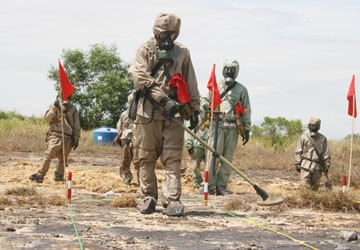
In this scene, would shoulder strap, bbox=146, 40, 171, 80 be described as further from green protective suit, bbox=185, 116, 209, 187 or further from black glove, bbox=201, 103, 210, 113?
green protective suit, bbox=185, 116, 209, 187

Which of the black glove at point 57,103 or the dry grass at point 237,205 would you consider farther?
the black glove at point 57,103

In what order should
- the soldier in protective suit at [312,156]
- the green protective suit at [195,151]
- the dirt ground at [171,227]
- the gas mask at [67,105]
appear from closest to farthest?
the dirt ground at [171,227] → the green protective suit at [195,151] → the soldier in protective suit at [312,156] → the gas mask at [67,105]

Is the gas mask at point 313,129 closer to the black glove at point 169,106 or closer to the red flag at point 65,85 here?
the red flag at point 65,85

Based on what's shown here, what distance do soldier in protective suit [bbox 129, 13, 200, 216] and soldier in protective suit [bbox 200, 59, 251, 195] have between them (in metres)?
4.06

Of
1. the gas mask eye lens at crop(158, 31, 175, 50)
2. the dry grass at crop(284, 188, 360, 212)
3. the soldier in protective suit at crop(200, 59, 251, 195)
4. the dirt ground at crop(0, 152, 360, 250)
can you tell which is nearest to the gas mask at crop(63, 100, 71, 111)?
the soldier in protective suit at crop(200, 59, 251, 195)

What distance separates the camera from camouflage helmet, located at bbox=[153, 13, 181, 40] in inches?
400

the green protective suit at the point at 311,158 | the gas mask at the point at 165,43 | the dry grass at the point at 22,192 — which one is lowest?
the dry grass at the point at 22,192

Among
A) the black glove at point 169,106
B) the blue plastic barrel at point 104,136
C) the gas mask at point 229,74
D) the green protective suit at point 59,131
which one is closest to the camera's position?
A: the black glove at point 169,106

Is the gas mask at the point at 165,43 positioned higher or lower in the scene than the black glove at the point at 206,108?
higher

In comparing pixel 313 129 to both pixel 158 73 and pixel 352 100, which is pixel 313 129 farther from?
pixel 158 73

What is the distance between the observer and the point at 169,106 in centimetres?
991

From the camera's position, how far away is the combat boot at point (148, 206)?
10188mm

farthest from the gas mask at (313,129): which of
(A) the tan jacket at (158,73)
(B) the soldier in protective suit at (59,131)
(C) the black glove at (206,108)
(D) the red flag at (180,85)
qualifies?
(D) the red flag at (180,85)

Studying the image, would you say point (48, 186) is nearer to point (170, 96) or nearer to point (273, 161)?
point (170, 96)
